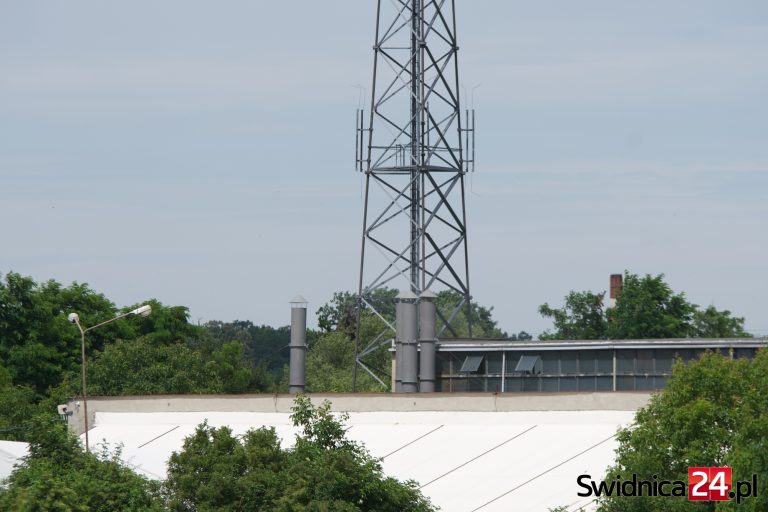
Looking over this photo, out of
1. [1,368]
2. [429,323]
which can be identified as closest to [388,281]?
[429,323]

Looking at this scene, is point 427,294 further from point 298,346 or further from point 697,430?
point 697,430

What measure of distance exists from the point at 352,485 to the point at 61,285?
66.8 m

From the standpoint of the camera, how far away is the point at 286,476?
36.8m

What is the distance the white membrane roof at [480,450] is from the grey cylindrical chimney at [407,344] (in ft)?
15.2

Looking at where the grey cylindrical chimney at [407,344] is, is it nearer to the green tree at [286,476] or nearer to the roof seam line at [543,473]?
the roof seam line at [543,473]

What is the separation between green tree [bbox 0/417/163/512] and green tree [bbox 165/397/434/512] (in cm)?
98

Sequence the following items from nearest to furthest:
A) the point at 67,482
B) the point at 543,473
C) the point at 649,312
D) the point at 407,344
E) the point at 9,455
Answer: the point at 67,482
the point at 543,473
the point at 9,455
the point at 407,344
the point at 649,312

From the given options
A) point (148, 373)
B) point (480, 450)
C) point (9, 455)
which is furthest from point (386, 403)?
point (148, 373)

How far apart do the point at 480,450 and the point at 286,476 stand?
8.34 metres

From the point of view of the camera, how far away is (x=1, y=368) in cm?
8306

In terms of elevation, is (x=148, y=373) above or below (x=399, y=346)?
below

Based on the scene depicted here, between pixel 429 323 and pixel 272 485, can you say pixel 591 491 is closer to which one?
pixel 272 485

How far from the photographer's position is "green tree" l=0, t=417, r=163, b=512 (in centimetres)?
3556

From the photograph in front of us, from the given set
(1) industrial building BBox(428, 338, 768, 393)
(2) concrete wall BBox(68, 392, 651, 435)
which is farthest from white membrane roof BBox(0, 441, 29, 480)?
(1) industrial building BBox(428, 338, 768, 393)
